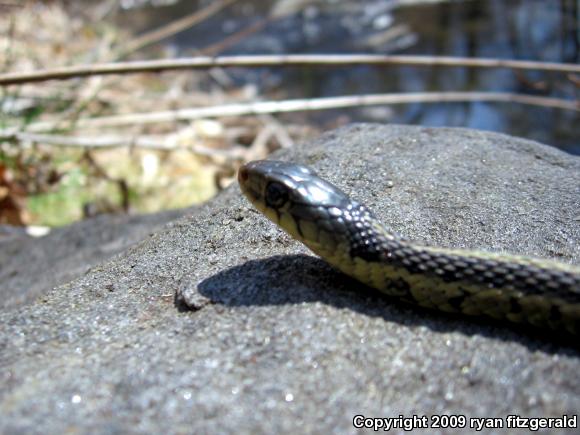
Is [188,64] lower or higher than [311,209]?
higher

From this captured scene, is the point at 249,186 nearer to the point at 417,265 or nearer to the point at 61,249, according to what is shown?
the point at 417,265

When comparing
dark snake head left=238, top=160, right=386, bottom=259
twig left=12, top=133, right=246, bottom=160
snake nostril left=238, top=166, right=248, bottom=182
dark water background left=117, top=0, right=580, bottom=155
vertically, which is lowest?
dark water background left=117, top=0, right=580, bottom=155

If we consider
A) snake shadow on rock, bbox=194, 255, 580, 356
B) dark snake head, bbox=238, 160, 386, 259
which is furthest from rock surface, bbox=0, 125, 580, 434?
dark snake head, bbox=238, 160, 386, 259

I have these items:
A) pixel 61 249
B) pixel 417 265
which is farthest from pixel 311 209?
pixel 61 249

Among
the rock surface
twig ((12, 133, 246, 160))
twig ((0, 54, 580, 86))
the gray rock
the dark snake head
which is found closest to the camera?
the rock surface

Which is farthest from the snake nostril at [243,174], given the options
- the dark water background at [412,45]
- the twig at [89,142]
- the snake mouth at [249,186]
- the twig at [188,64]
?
the dark water background at [412,45]

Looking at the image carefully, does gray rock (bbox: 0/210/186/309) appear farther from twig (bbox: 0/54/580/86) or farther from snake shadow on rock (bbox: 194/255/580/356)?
snake shadow on rock (bbox: 194/255/580/356)
